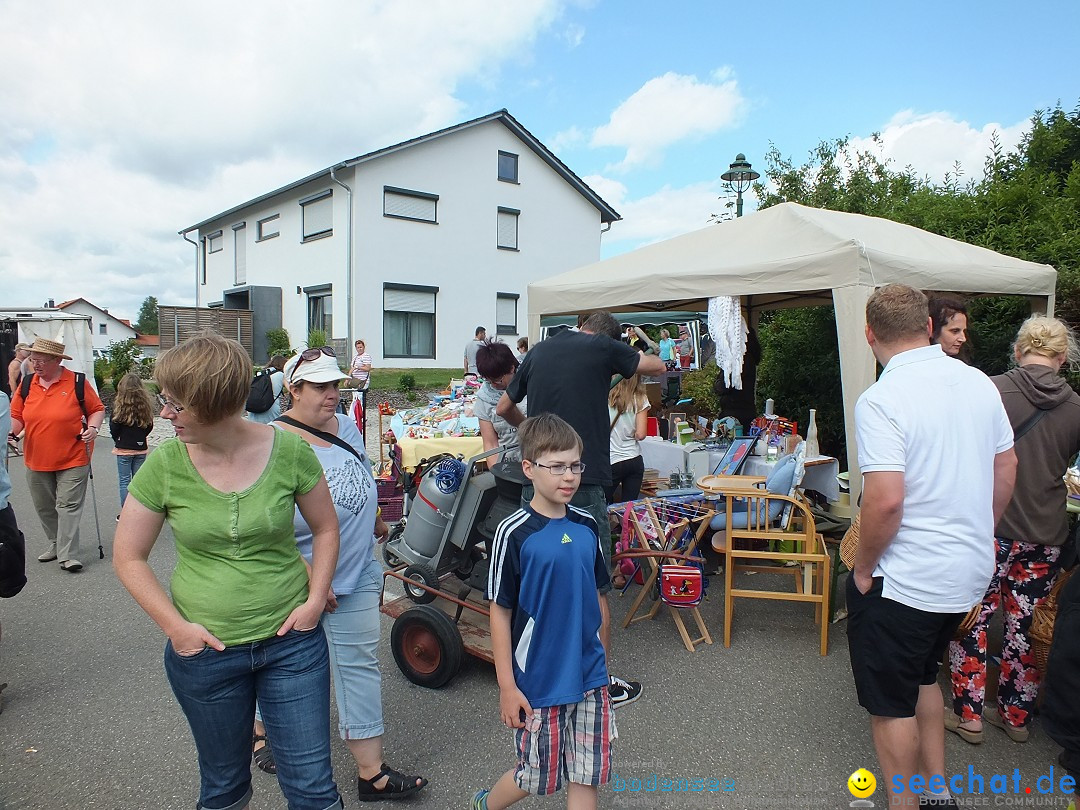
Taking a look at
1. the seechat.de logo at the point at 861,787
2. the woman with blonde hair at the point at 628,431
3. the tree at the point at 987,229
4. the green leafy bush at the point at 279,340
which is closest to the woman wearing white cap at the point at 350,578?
the seechat.de logo at the point at 861,787

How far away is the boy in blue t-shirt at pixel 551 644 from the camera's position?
6.54 feet

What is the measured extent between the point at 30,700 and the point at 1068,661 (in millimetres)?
4295

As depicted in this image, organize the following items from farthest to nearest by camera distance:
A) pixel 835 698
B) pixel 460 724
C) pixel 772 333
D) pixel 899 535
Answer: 1. pixel 772 333
2. pixel 835 698
3. pixel 460 724
4. pixel 899 535

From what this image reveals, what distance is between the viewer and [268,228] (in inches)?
912

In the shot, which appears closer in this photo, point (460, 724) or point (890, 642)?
point (890, 642)

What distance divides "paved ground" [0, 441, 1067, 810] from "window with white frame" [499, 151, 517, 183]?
791 inches

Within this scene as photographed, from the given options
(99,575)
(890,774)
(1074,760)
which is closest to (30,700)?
(99,575)

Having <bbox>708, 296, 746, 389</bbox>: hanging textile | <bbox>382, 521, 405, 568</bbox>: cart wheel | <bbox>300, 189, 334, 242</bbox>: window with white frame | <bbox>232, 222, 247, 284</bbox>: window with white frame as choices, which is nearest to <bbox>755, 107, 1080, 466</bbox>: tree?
<bbox>708, 296, 746, 389</bbox>: hanging textile

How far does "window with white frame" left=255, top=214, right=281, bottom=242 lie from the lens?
22.6 meters

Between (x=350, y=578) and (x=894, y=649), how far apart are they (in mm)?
1867

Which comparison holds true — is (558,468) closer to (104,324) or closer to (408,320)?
(408,320)

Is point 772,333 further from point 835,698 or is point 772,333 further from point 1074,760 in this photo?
point 1074,760

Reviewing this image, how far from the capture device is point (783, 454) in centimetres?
557

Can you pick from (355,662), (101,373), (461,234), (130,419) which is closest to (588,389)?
(355,662)
